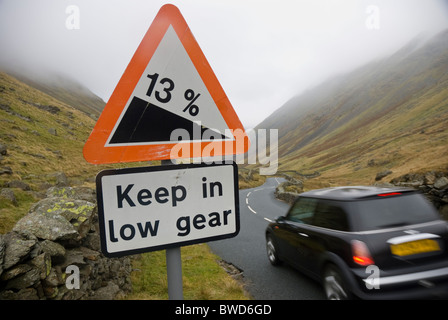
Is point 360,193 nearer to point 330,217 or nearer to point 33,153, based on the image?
point 330,217

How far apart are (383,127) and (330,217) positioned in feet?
276

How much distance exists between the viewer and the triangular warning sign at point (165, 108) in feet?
4.78

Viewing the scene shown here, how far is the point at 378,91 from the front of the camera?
373 feet

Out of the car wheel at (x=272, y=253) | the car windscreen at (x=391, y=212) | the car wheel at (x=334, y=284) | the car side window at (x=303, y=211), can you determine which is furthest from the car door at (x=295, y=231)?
the car windscreen at (x=391, y=212)

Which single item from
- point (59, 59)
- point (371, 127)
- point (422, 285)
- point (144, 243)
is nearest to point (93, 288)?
point (144, 243)

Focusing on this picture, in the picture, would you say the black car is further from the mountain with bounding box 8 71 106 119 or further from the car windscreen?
the mountain with bounding box 8 71 106 119

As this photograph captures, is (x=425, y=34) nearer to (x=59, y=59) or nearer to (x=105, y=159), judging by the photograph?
(x=105, y=159)

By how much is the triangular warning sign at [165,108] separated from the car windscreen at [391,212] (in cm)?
324

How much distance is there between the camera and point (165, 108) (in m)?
1.51

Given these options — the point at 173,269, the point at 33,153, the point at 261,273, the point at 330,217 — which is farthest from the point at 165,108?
the point at 33,153

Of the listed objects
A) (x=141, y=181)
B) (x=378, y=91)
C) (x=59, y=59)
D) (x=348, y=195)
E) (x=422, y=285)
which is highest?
(x=59, y=59)

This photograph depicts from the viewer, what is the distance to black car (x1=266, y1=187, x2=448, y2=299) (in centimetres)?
359

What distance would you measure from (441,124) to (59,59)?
628ft

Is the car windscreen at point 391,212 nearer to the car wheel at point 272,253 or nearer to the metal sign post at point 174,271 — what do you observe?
the car wheel at point 272,253
